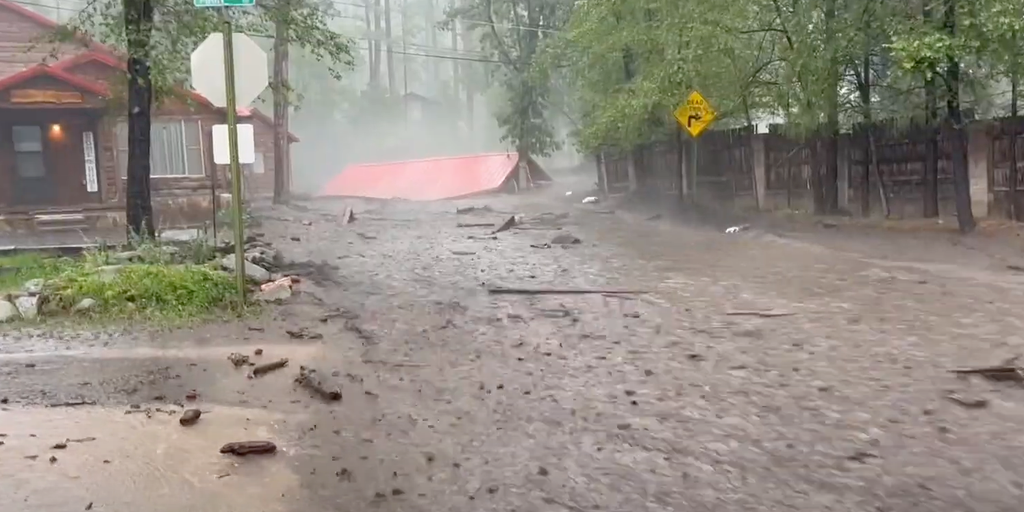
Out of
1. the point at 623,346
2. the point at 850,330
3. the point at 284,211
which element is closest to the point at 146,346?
the point at 623,346

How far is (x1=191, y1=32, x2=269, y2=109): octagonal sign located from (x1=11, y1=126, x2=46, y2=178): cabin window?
66.9ft

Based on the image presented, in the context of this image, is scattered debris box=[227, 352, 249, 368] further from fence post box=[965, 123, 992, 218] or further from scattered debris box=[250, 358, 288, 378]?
fence post box=[965, 123, 992, 218]

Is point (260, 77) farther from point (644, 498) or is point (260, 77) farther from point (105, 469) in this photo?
point (644, 498)

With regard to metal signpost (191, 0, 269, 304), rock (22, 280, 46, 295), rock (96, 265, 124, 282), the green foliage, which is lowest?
rock (22, 280, 46, 295)

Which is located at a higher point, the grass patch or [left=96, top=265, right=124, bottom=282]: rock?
[left=96, top=265, right=124, bottom=282]: rock

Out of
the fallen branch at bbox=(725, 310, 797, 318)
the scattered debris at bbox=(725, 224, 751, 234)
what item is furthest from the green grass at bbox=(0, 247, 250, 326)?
the scattered debris at bbox=(725, 224, 751, 234)

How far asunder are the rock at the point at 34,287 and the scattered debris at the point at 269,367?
13.6 feet

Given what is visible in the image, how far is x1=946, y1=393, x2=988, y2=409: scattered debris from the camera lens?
6834mm

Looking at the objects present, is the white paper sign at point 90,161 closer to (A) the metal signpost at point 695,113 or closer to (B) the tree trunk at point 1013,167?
(A) the metal signpost at point 695,113

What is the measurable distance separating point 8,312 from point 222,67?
11.7 ft

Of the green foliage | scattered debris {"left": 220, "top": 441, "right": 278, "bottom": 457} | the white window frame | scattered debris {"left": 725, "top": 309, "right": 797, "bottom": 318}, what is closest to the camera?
scattered debris {"left": 220, "top": 441, "right": 278, "bottom": 457}

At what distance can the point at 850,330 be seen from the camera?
9727 millimetres

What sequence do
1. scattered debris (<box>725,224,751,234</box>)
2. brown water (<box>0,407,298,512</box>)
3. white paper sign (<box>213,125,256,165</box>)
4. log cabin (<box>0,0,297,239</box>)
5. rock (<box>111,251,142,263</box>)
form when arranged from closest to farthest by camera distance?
brown water (<box>0,407,298,512</box>)
white paper sign (<box>213,125,256,165</box>)
rock (<box>111,251,142,263</box>)
scattered debris (<box>725,224,751,234</box>)
log cabin (<box>0,0,297,239</box>)

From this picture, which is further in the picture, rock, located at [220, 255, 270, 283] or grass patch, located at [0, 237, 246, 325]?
rock, located at [220, 255, 270, 283]
